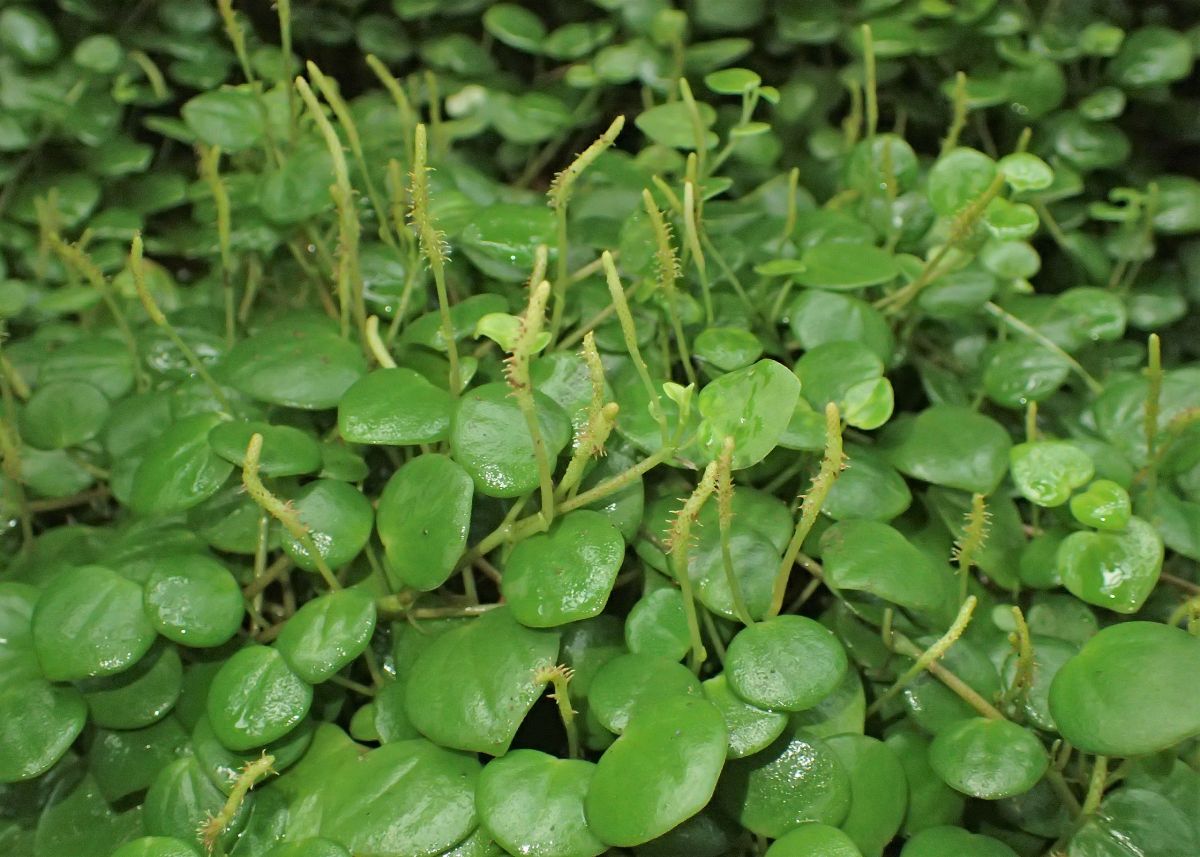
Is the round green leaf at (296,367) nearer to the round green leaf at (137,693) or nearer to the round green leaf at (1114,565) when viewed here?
the round green leaf at (137,693)

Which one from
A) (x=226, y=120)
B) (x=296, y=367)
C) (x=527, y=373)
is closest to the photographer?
(x=527, y=373)

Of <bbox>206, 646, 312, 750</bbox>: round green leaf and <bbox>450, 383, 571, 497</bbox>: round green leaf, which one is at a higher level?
<bbox>450, 383, 571, 497</bbox>: round green leaf

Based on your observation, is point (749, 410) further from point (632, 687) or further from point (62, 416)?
point (62, 416)

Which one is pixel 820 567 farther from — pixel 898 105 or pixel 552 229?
pixel 898 105

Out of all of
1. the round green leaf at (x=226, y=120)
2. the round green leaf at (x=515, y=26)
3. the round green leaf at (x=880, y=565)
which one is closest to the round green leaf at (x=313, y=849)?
the round green leaf at (x=880, y=565)

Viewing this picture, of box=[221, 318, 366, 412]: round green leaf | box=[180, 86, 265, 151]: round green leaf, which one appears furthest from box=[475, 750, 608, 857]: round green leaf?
box=[180, 86, 265, 151]: round green leaf

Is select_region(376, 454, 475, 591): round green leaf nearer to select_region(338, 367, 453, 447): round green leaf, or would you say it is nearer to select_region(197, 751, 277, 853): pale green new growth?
select_region(338, 367, 453, 447): round green leaf

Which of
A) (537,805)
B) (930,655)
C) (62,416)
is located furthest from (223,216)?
(930,655)
